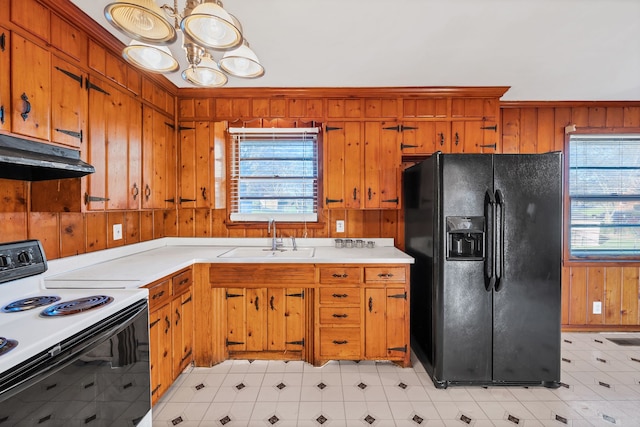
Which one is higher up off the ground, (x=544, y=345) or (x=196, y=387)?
(x=544, y=345)

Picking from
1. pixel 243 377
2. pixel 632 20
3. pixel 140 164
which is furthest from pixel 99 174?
pixel 632 20

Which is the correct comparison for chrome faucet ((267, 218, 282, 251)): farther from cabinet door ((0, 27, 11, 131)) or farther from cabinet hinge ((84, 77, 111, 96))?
cabinet door ((0, 27, 11, 131))

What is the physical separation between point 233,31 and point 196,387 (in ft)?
8.08

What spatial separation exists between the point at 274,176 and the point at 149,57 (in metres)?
1.75

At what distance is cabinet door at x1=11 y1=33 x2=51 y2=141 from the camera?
4.67ft

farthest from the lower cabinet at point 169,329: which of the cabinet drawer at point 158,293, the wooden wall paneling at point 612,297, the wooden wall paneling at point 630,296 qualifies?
the wooden wall paneling at point 630,296

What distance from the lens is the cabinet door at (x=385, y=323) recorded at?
2.49m

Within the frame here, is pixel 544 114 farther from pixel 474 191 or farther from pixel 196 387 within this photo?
pixel 196 387

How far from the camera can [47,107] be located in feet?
5.17

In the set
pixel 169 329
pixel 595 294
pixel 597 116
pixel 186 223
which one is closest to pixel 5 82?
pixel 169 329

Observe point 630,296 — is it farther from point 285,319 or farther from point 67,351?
point 67,351

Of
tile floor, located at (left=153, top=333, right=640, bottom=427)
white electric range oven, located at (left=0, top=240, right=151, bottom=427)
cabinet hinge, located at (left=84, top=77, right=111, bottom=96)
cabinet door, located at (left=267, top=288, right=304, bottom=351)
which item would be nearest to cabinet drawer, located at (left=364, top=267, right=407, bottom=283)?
cabinet door, located at (left=267, top=288, right=304, bottom=351)

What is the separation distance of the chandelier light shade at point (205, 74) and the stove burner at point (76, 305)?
4.10 ft

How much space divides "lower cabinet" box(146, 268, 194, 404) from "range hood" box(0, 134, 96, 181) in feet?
2.68
